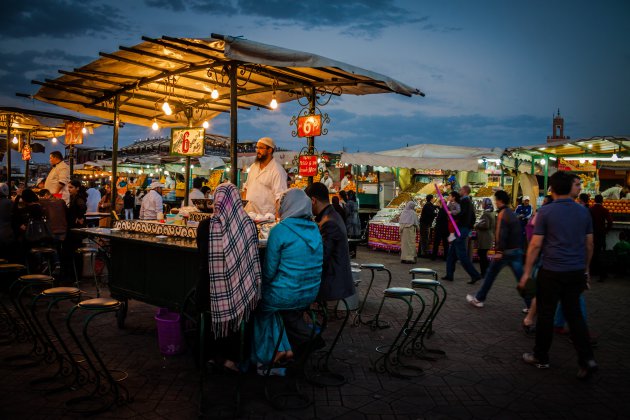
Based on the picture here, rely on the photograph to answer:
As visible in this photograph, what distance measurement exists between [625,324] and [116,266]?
7.46 metres

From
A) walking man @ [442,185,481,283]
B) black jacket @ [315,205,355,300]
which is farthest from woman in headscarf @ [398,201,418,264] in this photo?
black jacket @ [315,205,355,300]

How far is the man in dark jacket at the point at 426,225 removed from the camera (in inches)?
554

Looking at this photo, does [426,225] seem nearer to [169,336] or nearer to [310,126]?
[310,126]

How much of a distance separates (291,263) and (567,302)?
290cm

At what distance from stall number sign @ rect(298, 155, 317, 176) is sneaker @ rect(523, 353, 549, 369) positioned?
5161mm

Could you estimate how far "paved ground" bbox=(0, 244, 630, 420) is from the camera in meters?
3.98

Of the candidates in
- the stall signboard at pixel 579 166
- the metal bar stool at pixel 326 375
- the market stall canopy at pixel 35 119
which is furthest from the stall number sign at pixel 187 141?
the stall signboard at pixel 579 166

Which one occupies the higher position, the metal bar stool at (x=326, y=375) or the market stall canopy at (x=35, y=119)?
the market stall canopy at (x=35, y=119)

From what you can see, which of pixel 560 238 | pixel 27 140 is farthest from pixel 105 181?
pixel 560 238

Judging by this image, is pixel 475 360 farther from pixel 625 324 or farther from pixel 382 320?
pixel 625 324

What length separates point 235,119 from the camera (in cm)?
716

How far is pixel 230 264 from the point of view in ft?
Result: 13.2

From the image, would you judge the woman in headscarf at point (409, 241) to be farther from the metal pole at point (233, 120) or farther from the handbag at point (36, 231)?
the handbag at point (36, 231)

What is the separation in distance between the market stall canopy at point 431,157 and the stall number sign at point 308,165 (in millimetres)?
6276
